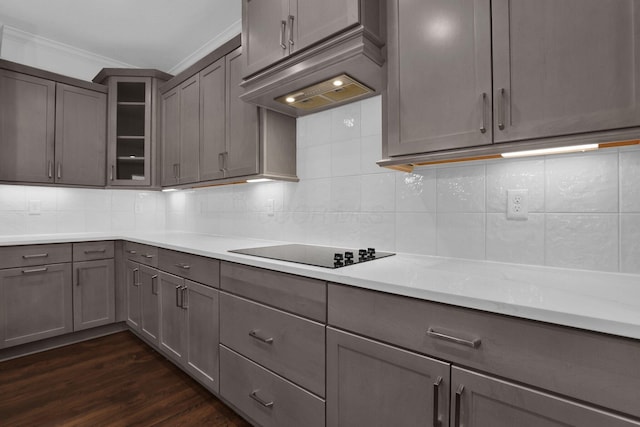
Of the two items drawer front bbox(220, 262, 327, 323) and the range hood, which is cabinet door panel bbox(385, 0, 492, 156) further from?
drawer front bbox(220, 262, 327, 323)

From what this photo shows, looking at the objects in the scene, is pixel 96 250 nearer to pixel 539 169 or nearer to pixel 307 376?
pixel 307 376

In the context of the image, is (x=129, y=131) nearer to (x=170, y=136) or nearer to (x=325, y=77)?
(x=170, y=136)

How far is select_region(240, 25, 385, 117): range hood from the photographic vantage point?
1.38m

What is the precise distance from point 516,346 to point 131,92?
3661mm

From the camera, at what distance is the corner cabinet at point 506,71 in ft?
3.04

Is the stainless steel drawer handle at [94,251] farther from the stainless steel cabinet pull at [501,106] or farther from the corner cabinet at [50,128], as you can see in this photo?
the stainless steel cabinet pull at [501,106]

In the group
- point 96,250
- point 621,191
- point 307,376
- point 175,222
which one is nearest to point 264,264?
point 307,376

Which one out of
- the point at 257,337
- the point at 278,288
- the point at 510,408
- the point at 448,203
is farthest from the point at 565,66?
the point at 257,337

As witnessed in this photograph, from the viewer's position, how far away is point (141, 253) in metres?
2.54

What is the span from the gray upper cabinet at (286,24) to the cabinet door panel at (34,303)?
2.31 m

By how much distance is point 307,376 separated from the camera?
130cm

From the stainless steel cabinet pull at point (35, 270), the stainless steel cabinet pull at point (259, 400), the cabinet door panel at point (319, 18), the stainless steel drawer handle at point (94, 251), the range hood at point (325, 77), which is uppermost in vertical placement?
the cabinet door panel at point (319, 18)

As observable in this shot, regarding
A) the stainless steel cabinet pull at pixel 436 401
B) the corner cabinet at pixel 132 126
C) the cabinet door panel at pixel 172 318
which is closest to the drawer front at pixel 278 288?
the stainless steel cabinet pull at pixel 436 401

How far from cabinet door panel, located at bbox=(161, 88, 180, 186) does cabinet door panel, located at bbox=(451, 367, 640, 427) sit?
2706 mm
